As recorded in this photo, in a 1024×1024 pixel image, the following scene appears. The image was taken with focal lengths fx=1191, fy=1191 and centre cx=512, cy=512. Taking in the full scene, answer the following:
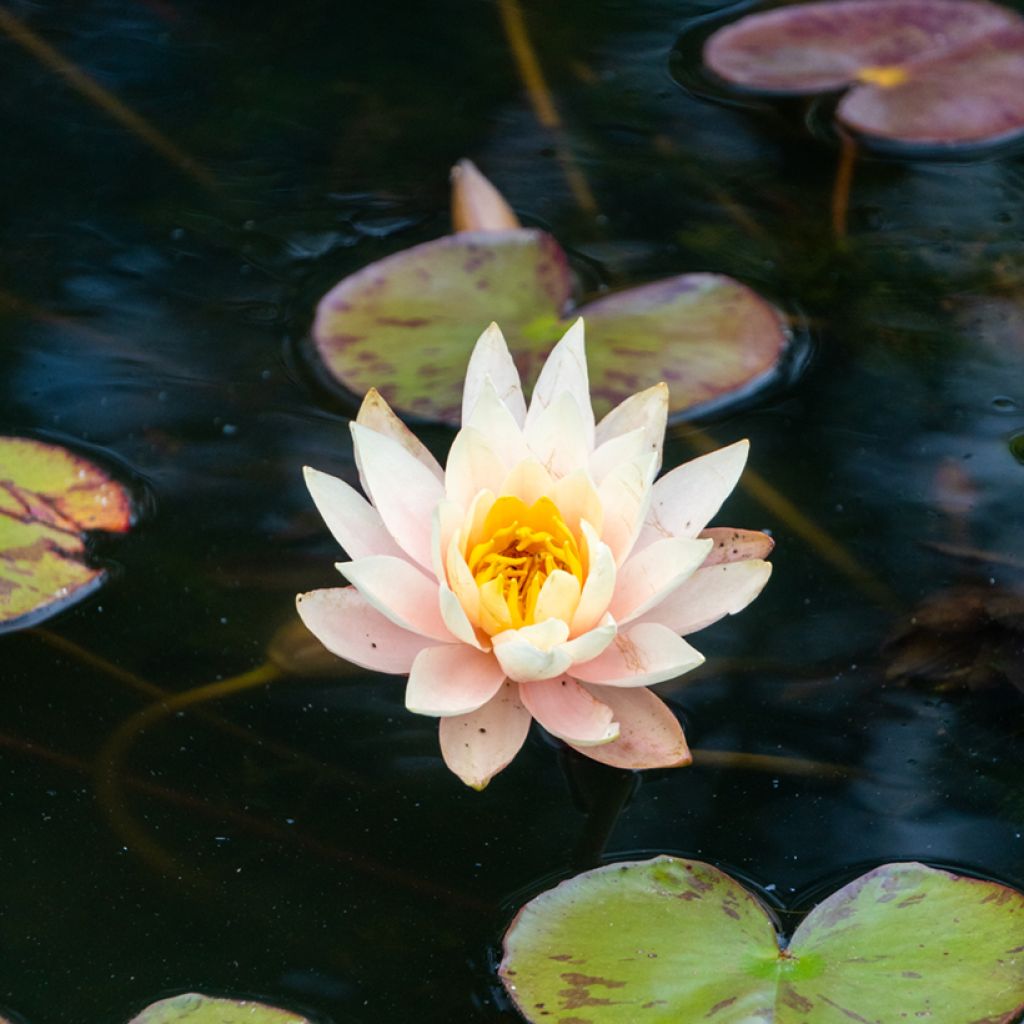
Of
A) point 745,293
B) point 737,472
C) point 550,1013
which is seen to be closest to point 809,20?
point 745,293

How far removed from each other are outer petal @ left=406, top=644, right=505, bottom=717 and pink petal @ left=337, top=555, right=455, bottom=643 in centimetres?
3

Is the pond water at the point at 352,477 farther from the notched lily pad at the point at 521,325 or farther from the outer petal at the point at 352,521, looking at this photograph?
the outer petal at the point at 352,521

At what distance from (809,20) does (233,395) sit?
1641mm

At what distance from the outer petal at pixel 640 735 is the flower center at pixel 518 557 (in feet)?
0.51

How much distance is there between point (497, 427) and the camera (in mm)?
1500

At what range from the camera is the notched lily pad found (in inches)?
80.7

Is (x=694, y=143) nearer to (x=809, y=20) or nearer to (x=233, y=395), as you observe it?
(x=809, y=20)

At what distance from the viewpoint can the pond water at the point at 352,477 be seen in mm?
1508

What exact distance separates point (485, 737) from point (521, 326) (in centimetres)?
94

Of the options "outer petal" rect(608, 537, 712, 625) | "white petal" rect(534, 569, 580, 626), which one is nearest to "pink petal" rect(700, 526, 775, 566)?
"outer petal" rect(608, 537, 712, 625)

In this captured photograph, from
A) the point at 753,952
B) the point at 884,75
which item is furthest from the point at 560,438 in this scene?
the point at 884,75

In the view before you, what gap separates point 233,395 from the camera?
209cm

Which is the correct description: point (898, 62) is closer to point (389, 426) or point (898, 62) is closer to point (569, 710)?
point (389, 426)

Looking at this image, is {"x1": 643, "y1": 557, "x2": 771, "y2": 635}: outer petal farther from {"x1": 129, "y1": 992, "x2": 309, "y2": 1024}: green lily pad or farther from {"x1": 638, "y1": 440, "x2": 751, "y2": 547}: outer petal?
{"x1": 129, "y1": 992, "x2": 309, "y2": 1024}: green lily pad
